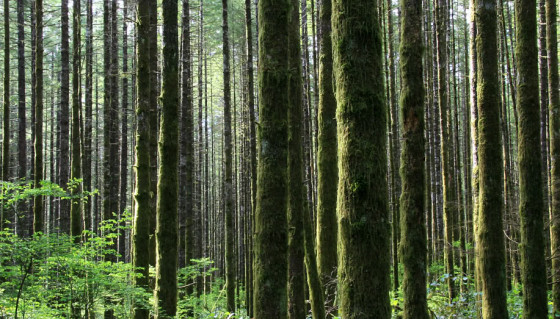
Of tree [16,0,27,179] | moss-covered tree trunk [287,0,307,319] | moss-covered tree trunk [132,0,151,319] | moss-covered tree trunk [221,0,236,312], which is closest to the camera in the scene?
moss-covered tree trunk [132,0,151,319]

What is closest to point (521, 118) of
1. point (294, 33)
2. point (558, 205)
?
point (558, 205)

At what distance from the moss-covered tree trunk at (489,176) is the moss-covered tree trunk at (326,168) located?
2.53m

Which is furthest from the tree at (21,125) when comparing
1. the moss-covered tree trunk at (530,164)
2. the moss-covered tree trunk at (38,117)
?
the moss-covered tree trunk at (530,164)

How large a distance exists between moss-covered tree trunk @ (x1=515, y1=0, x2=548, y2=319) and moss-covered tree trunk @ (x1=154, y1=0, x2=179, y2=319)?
544 centimetres

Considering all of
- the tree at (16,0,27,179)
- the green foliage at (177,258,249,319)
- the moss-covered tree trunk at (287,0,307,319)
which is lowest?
the green foliage at (177,258,249,319)

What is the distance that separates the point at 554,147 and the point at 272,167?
19.7 ft

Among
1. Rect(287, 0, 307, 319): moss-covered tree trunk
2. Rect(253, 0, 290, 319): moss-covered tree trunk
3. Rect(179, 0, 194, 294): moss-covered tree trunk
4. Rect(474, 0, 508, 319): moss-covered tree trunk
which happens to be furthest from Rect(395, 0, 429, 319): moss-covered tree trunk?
Rect(179, 0, 194, 294): moss-covered tree trunk

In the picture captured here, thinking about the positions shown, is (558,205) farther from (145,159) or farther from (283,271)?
(145,159)

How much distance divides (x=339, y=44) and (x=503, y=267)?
14.4ft

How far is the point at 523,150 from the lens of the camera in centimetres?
690

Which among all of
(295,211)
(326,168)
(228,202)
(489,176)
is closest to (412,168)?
(489,176)

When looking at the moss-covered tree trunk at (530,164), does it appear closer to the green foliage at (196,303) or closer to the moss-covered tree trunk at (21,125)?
the green foliage at (196,303)

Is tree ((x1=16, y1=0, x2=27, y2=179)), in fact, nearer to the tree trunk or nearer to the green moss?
the tree trunk

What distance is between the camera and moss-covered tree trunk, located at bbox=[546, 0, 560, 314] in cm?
736
